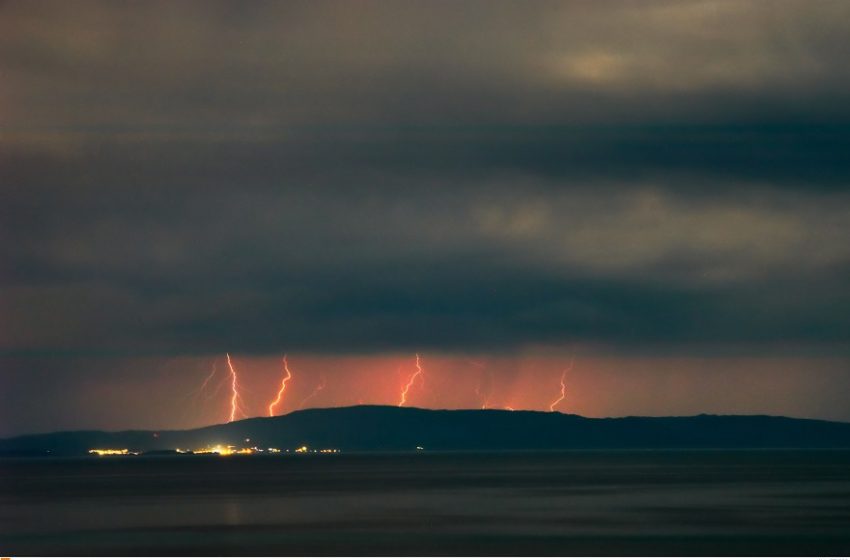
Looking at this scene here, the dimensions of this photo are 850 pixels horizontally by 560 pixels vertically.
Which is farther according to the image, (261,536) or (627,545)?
(261,536)

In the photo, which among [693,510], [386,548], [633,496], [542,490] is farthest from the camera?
[542,490]

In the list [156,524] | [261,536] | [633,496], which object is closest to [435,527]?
[261,536]

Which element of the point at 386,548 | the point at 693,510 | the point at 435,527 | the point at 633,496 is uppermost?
the point at 633,496

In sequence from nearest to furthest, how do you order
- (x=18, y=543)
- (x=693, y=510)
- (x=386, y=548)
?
(x=386, y=548)
(x=18, y=543)
(x=693, y=510)

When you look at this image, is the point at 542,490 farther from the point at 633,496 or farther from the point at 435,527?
the point at 435,527

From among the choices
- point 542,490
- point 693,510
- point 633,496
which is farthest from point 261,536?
point 542,490

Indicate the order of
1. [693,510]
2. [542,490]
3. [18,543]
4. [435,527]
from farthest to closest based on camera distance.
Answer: [542,490], [693,510], [435,527], [18,543]

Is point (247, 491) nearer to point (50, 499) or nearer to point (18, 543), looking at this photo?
point (50, 499)

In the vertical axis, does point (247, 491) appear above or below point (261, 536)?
above

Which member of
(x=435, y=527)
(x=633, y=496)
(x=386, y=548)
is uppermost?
(x=633, y=496)
